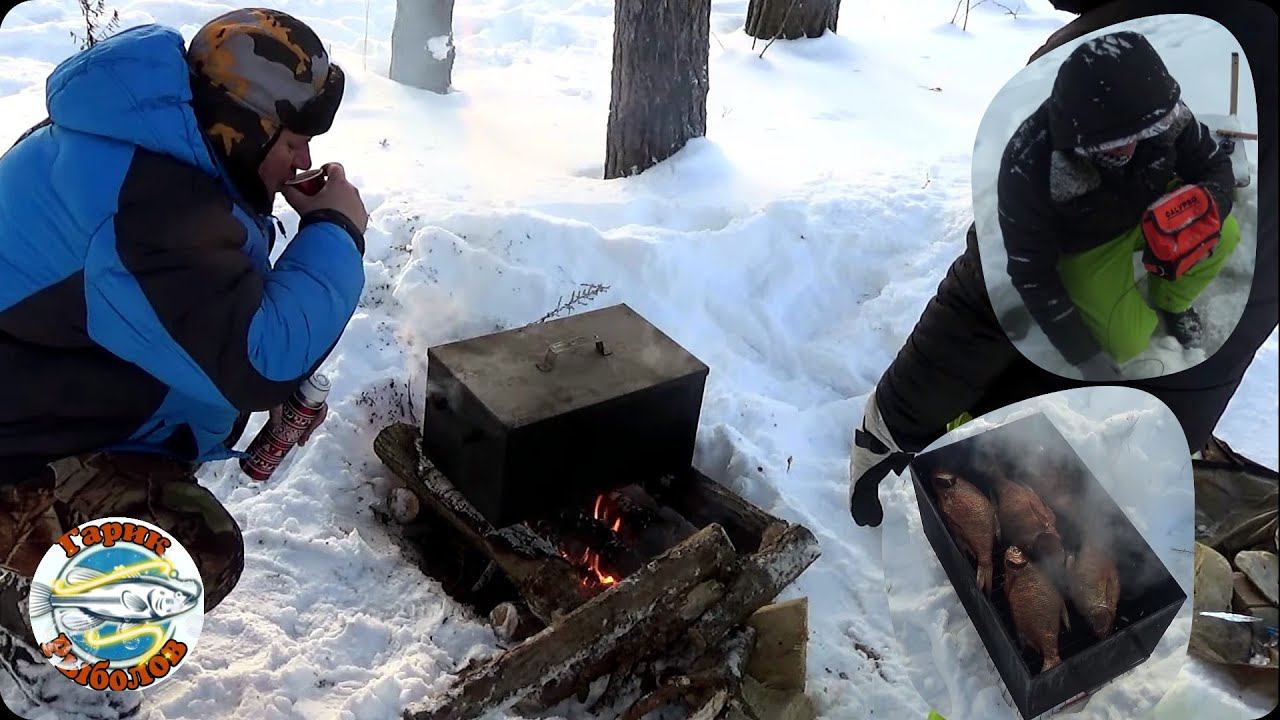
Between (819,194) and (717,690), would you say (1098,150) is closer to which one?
(717,690)

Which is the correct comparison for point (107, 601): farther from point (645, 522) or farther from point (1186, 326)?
point (1186, 326)

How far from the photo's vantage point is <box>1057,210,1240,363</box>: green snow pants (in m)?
1.30

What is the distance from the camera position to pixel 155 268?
68.2 inches

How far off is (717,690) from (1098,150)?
5.00ft

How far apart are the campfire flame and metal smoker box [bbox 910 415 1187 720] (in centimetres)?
87

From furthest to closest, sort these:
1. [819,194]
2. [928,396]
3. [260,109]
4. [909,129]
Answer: [909,129] → [819,194] → [928,396] → [260,109]

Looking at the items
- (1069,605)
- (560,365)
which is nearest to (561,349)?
(560,365)

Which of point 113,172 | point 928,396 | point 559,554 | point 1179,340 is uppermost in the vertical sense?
point 1179,340

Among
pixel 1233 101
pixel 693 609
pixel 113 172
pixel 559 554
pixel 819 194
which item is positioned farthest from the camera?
pixel 819 194

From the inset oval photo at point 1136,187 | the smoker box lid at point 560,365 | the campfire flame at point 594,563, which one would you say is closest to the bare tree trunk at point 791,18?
the smoker box lid at point 560,365

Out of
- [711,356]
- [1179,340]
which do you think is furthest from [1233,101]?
[711,356]

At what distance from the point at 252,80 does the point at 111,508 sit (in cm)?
99

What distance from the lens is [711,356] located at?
3.55 meters

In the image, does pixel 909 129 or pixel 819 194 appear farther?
pixel 909 129
